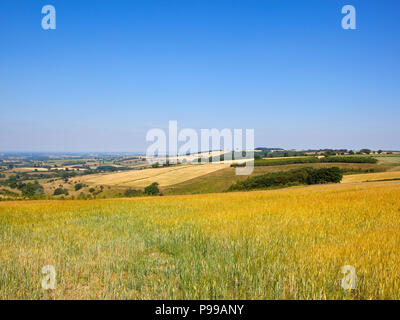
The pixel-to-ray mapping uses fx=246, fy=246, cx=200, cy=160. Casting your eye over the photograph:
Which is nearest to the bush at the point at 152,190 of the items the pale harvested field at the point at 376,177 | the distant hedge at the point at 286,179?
the distant hedge at the point at 286,179

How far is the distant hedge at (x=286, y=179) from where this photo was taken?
236ft

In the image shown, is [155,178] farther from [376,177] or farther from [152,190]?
[376,177]

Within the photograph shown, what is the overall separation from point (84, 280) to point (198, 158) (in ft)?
361

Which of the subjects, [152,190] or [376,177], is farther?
[152,190]

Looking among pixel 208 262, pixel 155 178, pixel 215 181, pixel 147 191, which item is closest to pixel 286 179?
pixel 215 181

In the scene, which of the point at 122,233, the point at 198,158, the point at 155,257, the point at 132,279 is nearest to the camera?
the point at 132,279

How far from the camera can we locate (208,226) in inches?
303

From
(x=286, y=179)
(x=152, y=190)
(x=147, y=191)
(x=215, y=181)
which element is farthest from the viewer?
(x=215, y=181)

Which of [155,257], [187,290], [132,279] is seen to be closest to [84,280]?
[132,279]

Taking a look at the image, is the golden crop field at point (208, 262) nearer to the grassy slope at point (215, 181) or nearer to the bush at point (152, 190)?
the bush at point (152, 190)

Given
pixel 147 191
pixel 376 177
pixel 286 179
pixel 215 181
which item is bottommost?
pixel 147 191

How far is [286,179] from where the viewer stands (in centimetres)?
7481

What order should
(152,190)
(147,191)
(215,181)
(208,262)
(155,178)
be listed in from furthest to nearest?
(155,178) < (215,181) < (152,190) < (147,191) < (208,262)
